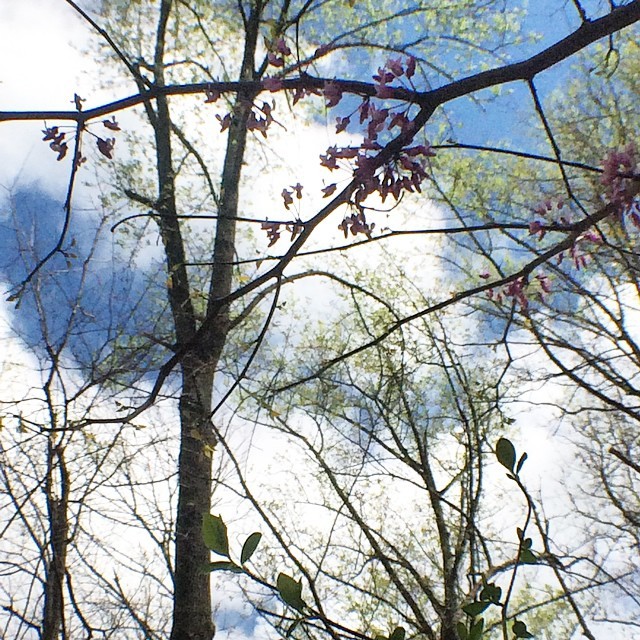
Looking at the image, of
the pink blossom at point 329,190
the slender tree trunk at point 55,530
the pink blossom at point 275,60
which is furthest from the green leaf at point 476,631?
the slender tree trunk at point 55,530

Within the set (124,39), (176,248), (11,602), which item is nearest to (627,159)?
(11,602)

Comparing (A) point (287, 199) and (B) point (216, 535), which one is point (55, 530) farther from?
(B) point (216, 535)

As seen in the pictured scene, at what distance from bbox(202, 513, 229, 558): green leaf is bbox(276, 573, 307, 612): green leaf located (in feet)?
0.24

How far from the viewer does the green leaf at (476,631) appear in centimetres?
70

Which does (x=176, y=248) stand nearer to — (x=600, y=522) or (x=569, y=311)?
(x=569, y=311)

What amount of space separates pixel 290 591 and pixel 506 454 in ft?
0.96

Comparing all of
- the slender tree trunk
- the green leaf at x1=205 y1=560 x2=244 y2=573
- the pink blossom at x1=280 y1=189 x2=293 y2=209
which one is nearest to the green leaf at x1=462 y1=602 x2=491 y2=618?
the green leaf at x1=205 y1=560 x2=244 y2=573

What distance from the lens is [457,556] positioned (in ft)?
12.3

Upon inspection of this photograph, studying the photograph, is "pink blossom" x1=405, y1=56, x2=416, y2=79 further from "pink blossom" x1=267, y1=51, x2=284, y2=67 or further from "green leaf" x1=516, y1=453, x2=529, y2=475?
"green leaf" x1=516, y1=453, x2=529, y2=475

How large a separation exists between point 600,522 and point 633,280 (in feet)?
8.32

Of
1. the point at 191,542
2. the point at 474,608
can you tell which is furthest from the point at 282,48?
the point at 191,542

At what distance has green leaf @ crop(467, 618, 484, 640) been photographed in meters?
0.70

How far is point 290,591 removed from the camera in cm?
63

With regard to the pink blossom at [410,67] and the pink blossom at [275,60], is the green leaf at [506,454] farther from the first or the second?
the pink blossom at [275,60]
